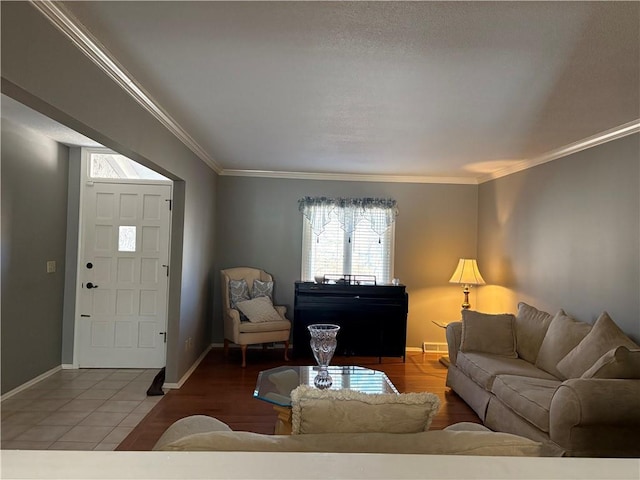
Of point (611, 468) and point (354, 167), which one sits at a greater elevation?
point (354, 167)

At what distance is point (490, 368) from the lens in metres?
3.28

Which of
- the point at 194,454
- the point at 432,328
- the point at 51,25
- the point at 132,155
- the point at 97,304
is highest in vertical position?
the point at 51,25

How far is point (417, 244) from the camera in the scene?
5613 millimetres

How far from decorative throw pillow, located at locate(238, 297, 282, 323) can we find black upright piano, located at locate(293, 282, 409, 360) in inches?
12.7

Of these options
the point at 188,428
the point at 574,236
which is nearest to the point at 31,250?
the point at 188,428

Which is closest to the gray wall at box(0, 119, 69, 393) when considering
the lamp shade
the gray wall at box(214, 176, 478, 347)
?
the gray wall at box(214, 176, 478, 347)

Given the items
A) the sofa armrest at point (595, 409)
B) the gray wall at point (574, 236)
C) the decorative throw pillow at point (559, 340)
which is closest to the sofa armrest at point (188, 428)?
the sofa armrest at point (595, 409)

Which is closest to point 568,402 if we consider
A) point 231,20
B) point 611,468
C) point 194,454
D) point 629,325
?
point 629,325

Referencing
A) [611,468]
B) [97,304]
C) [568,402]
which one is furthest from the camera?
[97,304]

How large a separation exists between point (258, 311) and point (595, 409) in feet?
11.5

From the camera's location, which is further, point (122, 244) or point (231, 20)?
point (122, 244)

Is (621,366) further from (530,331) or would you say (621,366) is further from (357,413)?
(357,413)

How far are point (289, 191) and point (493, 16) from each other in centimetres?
405

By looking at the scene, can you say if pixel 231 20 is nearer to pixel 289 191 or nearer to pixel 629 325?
pixel 629 325
